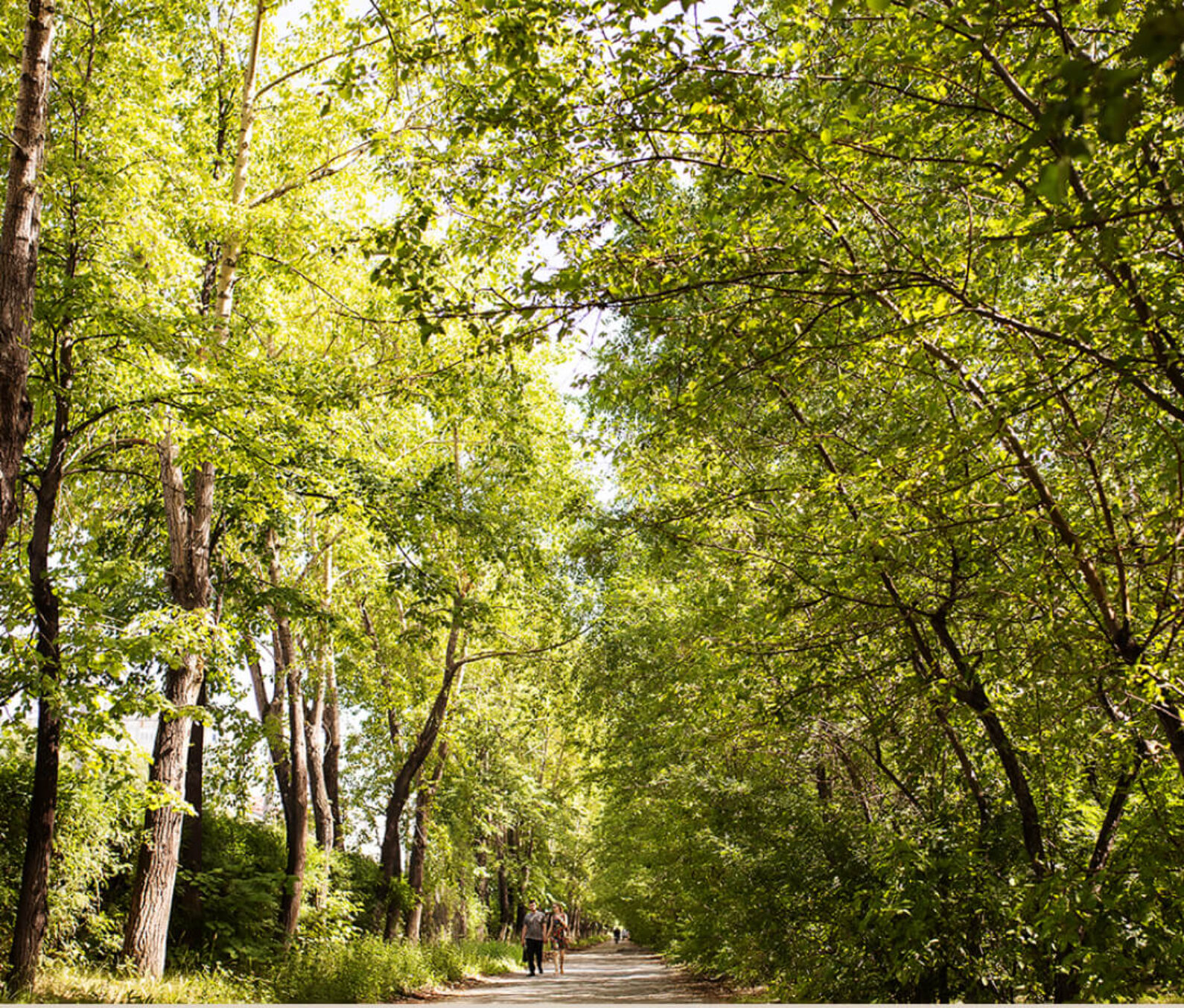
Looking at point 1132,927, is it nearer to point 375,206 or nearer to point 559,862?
point 375,206

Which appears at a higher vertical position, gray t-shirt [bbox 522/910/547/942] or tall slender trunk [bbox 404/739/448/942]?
tall slender trunk [bbox 404/739/448/942]

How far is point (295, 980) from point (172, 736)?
429cm

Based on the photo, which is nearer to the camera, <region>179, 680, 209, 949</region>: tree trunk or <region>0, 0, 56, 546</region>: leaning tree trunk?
<region>0, 0, 56, 546</region>: leaning tree trunk

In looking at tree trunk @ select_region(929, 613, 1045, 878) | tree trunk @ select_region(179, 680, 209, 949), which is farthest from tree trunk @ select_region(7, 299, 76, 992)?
tree trunk @ select_region(929, 613, 1045, 878)

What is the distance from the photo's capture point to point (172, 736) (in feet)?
31.8

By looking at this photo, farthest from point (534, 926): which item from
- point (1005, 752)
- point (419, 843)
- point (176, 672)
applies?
point (1005, 752)

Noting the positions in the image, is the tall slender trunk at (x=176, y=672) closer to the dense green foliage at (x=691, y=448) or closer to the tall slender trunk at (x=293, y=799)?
the dense green foliage at (x=691, y=448)

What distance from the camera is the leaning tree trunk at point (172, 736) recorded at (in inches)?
360

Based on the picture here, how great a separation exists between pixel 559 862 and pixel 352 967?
3249cm

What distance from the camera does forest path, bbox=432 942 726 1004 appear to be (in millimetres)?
13859

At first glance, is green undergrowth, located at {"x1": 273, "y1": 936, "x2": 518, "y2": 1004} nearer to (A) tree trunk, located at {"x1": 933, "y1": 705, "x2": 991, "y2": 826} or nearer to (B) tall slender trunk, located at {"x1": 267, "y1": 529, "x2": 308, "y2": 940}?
(B) tall slender trunk, located at {"x1": 267, "y1": 529, "x2": 308, "y2": 940}

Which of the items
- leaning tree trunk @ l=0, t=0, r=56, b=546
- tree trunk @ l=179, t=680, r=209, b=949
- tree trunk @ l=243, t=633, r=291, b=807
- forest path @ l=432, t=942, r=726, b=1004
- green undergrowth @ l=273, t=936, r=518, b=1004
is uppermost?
leaning tree trunk @ l=0, t=0, r=56, b=546

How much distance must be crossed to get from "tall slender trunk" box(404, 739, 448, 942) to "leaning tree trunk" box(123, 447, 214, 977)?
870 centimetres

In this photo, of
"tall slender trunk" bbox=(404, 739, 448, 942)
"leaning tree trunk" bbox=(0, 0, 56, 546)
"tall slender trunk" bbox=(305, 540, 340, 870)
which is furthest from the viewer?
"tall slender trunk" bbox=(404, 739, 448, 942)
